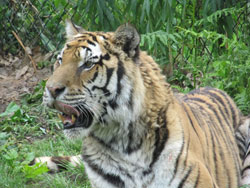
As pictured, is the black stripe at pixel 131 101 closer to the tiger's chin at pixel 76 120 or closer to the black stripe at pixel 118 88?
the black stripe at pixel 118 88

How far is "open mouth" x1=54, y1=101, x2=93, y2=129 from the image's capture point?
312 cm

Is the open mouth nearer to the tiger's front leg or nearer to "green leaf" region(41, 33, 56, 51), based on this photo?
the tiger's front leg

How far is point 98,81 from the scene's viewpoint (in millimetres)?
Answer: 3113

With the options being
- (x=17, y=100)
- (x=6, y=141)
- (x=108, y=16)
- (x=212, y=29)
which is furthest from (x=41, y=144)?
(x=212, y=29)

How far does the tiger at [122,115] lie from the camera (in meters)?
3.10

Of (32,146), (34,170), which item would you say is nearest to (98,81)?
(34,170)

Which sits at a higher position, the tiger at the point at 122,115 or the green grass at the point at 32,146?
the tiger at the point at 122,115

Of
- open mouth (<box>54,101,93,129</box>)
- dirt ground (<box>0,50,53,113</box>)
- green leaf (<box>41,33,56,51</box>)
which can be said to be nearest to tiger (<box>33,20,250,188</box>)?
open mouth (<box>54,101,93,129</box>)

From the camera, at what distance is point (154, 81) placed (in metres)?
3.37

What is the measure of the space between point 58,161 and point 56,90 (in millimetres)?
1582

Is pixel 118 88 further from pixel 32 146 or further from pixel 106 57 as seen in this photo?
pixel 32 146

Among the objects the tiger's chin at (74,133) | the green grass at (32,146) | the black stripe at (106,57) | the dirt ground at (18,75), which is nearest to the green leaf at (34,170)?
the green grass at (32,146)

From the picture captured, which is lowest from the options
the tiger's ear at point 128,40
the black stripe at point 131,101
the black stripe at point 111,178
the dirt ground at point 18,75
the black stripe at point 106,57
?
the black stripe at point 111,178

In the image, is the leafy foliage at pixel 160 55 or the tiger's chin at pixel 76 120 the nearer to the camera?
the tiger's chin at pixel 76 120
